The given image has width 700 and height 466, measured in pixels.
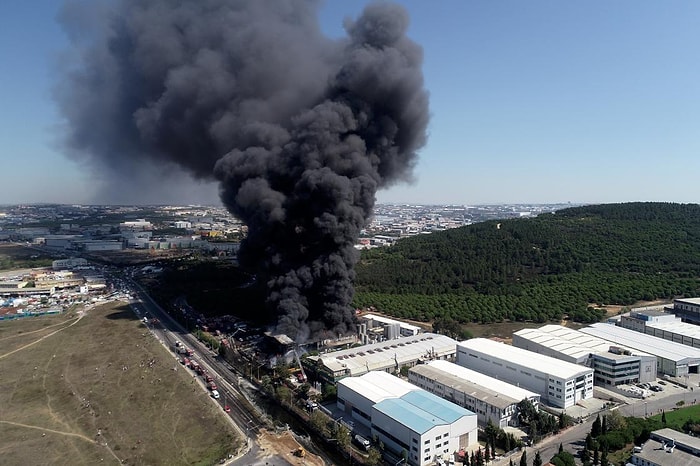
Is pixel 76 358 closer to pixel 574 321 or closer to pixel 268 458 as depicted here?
pixel 268 458

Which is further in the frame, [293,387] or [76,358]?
[76,358]

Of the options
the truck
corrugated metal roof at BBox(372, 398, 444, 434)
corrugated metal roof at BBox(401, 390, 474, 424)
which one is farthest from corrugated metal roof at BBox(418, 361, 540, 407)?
the truck

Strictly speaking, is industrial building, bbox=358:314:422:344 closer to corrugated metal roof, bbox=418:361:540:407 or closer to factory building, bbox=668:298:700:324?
corrugated metal roof, bbox=418:361:540:407

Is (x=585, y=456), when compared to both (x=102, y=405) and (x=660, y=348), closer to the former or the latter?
(x=660, y=348)

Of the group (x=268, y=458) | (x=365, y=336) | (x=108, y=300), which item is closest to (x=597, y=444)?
(x=268, y=458)

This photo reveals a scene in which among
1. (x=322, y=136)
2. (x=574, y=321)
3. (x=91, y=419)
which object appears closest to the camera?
(x=91, y=419)

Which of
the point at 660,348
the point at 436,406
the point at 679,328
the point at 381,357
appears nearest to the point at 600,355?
the point at 660,348
